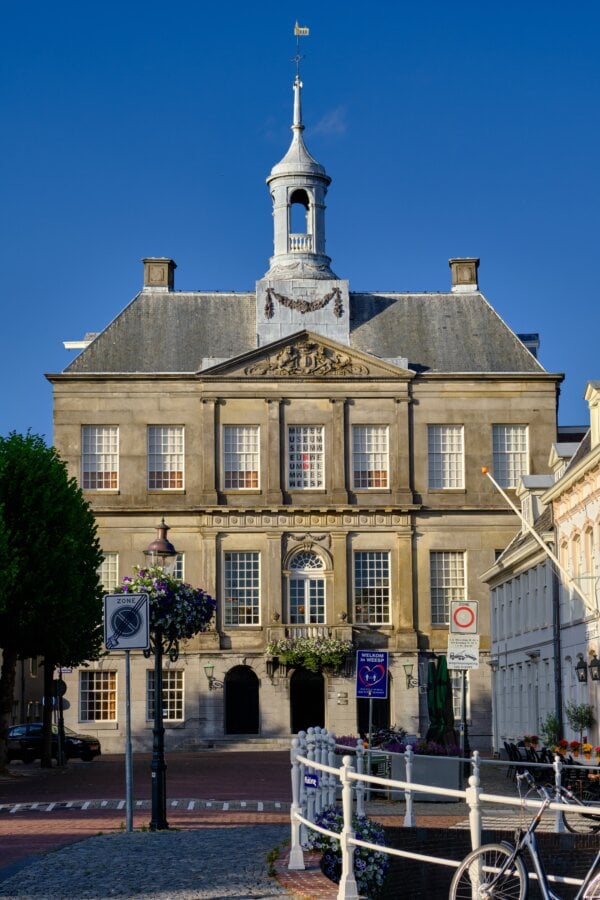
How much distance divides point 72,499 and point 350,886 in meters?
31.8

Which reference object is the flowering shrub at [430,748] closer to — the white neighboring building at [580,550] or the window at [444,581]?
the white neighboring building at [580,550]

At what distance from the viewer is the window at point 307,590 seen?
65.6 metres

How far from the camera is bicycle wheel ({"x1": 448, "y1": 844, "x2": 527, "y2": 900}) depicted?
35.8 feet

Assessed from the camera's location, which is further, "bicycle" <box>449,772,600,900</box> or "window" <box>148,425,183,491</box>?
"window" <box>148,425,183,491</box>

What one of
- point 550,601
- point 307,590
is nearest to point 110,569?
point 307,590

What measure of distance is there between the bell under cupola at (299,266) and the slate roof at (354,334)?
2.64 ft

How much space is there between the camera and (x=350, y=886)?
12.5m

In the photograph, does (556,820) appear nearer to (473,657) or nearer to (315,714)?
(473,657)

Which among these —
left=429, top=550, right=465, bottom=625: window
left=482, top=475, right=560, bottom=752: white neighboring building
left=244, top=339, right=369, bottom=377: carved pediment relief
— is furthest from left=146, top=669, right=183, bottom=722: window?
left=482, top=475, right=560, bottom=752: white neighboring building

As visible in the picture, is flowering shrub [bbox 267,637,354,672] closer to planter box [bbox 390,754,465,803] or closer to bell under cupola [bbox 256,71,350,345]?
bell under cupola [bbox 256,71,350,345]

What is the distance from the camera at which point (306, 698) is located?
65188 mm

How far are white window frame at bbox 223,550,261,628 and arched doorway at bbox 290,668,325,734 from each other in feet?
9.34

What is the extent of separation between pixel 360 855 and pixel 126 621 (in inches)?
331

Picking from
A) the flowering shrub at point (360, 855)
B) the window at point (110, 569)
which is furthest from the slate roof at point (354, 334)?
the flowering shrub at point (360, 855)
